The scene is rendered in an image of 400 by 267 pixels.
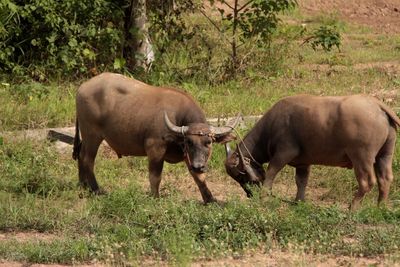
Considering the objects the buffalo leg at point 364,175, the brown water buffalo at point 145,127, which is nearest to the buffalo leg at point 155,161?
the brown water buffalo at point 145,127

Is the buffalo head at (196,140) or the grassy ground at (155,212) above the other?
the buffalo head at (196,140)

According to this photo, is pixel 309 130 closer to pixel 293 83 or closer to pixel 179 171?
pixel 179 171

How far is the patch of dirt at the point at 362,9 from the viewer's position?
23297 mm

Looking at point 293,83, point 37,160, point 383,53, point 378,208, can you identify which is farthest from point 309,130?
point 383,53

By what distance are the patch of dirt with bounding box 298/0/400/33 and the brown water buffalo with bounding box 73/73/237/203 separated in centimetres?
1378

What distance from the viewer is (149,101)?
32.6ft

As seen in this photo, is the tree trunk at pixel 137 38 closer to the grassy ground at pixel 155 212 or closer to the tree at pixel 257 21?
the tree at pixel 257 21

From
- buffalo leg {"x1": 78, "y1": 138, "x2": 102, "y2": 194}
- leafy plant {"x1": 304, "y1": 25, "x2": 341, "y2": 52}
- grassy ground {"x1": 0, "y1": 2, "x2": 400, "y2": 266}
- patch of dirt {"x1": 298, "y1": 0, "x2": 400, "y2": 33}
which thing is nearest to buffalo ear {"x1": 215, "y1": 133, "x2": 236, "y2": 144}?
grassy ground {"x1": 0, "y1": 2, "x2": 400, "y2": 266}

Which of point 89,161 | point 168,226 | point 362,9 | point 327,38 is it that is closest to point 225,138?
point 89,161

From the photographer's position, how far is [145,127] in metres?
9.82

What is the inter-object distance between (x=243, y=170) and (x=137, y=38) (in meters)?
5.73

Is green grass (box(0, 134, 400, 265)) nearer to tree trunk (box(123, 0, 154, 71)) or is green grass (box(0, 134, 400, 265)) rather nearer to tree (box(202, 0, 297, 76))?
tree trunk (box(123, 0, 154, 71))

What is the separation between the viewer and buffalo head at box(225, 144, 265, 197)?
980 centimetres

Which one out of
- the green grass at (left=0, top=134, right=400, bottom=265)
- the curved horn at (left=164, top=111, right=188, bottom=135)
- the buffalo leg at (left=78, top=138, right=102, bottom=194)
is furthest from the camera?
the buffalo leg at (left=78, top=138, right=102, bottom=194)
